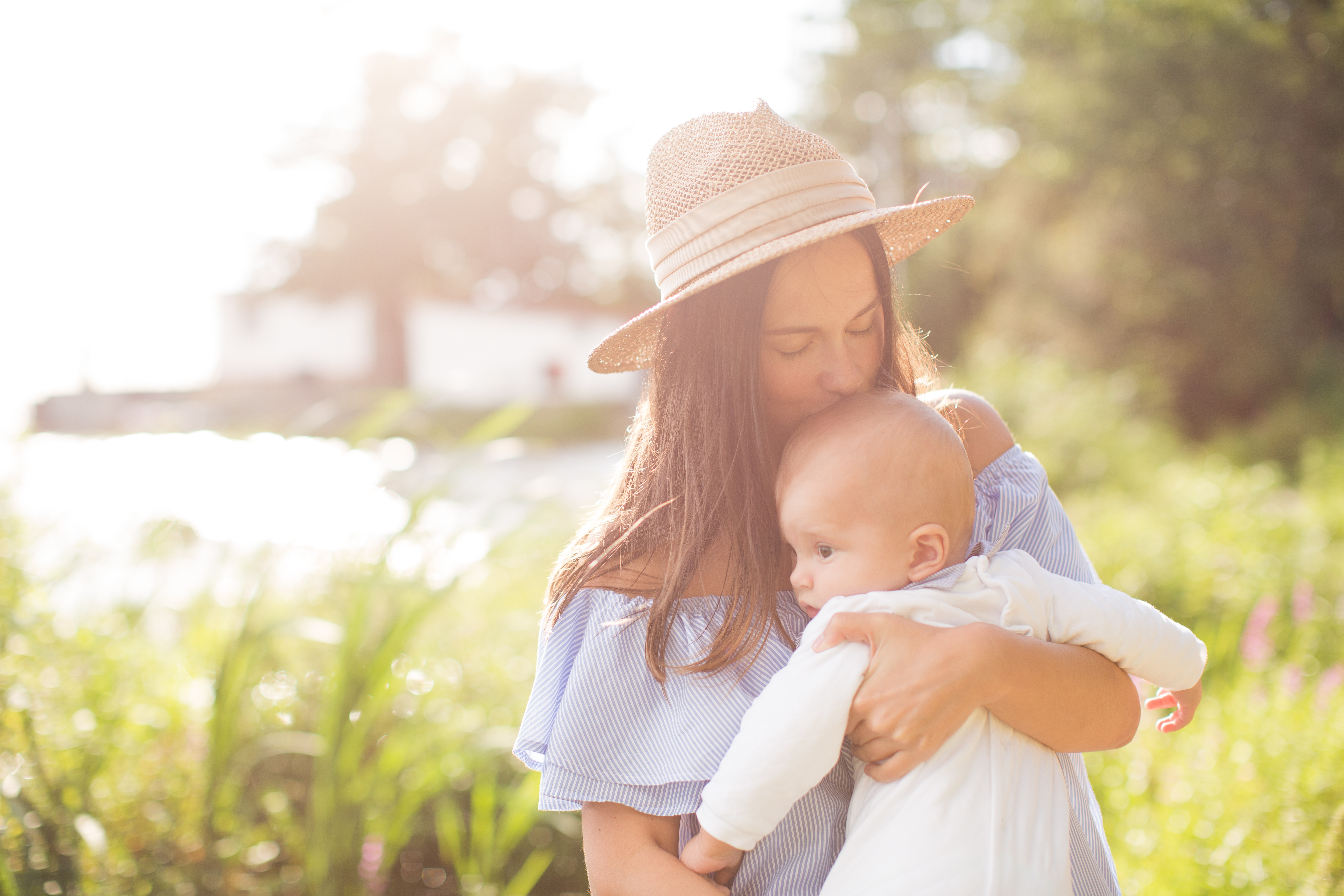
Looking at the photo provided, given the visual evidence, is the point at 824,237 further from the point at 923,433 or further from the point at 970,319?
the point at 970,319

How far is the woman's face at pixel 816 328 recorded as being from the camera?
50.9 inches

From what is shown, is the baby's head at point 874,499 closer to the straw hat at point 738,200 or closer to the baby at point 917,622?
the baby at point 917,622

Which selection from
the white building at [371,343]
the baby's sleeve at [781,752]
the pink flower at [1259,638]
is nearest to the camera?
the baby's sleeve at [781,752]

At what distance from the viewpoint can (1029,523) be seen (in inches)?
55.6

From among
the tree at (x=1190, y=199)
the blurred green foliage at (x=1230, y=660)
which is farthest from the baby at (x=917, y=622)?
the tree at (x=1190, y=199)

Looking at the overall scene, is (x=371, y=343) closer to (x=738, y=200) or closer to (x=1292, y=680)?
(x=1292, y=680)

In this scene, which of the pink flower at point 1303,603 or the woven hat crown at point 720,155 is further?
the pink flower at point 1303,603

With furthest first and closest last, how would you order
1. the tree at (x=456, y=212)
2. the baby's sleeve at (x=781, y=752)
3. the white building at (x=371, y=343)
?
1. the white building at (x=371, y=343)
2. the tree at (x=456, y=212)
3. the baby's sleeve at (x=781, y=752)

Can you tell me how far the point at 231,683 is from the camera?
77.7 inches

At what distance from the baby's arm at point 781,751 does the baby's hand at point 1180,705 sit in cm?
57

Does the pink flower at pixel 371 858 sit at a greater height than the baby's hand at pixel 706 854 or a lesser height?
lesser

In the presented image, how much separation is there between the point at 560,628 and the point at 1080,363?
50.9ft

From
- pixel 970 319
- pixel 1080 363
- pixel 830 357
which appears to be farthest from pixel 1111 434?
pixel 970 319

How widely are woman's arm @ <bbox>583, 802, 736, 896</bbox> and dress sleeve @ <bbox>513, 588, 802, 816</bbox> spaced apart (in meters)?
0.03
